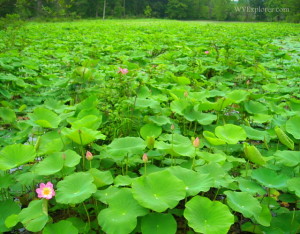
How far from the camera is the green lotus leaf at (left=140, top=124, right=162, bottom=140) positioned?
168 centimetres

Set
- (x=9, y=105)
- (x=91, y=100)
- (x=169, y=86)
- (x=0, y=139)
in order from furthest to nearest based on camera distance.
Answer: (x=169, y=86), (x=9, y=105), (x=91, y=100), (x=0, y=139)

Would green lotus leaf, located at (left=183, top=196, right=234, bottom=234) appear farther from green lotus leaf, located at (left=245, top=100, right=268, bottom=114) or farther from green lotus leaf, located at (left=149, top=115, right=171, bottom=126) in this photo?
green lotus leaf, located at (left=245, top=100, right=268, bottom=114)

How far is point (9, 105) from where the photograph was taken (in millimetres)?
2389

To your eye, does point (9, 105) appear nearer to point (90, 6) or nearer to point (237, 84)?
point (237, 84)

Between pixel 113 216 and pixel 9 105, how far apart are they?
1.79 meters

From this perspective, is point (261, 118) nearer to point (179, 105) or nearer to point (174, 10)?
point (179, 105)

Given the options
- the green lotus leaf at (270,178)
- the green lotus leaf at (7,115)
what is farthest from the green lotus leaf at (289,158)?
the green lotus leaf at (7,115)

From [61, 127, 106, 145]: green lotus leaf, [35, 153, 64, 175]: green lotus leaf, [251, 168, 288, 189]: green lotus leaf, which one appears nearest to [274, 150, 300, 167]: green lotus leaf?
[251, 168, 288, 189]: green lotus leaf

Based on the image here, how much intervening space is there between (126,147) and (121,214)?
0.45 metres

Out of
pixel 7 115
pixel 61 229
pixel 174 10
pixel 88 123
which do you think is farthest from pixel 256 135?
pixel 174 10

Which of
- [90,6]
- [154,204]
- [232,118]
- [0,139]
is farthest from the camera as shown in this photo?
[90,6]

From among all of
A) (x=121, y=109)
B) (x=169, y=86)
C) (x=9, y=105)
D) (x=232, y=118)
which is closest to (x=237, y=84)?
(x=169, y=86)

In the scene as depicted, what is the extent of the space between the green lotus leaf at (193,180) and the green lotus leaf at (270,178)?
27 centimetres

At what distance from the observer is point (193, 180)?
1134mm
